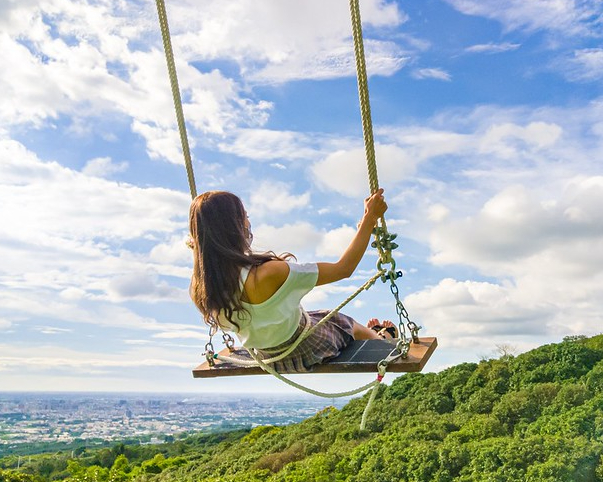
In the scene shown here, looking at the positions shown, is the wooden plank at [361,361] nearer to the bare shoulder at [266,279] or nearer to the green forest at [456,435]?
the bare shoulder at [266,279]

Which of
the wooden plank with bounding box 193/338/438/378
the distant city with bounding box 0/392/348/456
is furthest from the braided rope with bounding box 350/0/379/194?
the distant city with bounding box 0/392/348/456

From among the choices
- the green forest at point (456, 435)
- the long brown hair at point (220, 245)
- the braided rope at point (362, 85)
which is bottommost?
the green forest at point (456, 435)

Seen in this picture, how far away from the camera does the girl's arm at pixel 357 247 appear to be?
120 inches

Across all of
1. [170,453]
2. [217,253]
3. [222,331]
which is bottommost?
[170,453]

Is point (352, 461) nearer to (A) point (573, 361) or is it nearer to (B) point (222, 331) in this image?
(A) point (573, 361)

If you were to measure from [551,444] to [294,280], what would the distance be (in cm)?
1456

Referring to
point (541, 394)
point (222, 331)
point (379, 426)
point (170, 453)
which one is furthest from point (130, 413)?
point (222, 331)

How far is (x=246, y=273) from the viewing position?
9.93 ft

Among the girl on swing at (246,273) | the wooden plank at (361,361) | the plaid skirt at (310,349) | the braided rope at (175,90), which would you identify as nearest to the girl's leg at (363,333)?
the wooden plank at (361,361)

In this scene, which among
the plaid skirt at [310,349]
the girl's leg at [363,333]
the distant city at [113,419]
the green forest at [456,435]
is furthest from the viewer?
the distant city at [113,419]

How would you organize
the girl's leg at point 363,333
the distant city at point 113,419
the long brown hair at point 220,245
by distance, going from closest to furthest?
1. the long brown hair at point 220,245
2. the girl's leg at point 363,333
3. the distant city at point 113,419

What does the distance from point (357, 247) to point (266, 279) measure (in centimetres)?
41

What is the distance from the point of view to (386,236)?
10.7 ft

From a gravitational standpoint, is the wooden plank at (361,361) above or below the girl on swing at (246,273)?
below
